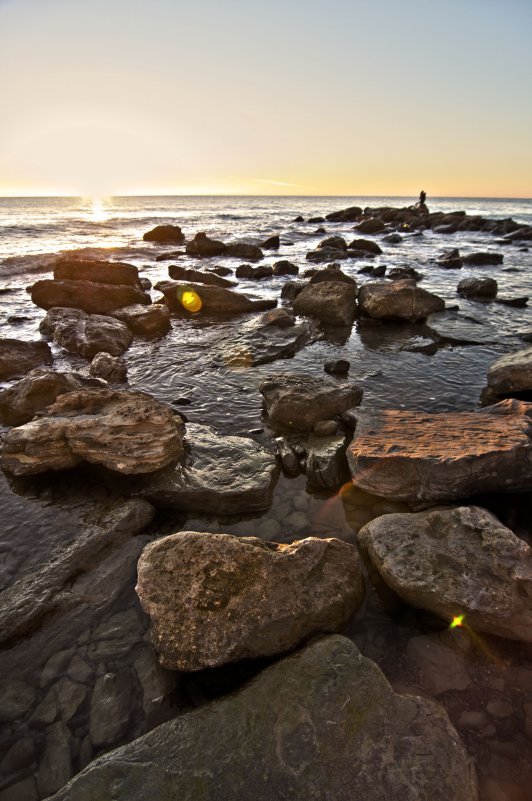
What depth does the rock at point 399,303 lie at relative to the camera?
1230 centimetres

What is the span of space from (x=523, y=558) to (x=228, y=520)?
306cm

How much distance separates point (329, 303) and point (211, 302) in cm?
443

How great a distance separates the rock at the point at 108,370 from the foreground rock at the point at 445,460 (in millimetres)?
5801

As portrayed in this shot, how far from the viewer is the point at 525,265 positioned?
23016 millimetres

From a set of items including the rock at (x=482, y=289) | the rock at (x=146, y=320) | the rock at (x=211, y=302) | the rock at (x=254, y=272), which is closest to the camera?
the rock at (x=146, y=320)

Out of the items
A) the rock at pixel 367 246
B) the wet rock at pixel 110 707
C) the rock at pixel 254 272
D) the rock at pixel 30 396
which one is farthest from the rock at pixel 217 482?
the rock at pixel 367 246

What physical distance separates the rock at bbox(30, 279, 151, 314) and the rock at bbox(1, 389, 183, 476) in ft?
29.7

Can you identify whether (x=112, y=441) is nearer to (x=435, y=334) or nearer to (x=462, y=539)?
(x=462, y=539)

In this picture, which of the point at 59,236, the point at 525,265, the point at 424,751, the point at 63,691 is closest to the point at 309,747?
the point at 424,751

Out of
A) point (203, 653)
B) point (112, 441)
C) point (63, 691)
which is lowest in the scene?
point (63, 691)

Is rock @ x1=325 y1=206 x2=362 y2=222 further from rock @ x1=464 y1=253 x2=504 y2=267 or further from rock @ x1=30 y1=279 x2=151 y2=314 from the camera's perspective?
A: rock @ x1=30 y1=279 x2=151 y2=314

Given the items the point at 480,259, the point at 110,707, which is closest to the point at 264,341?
the point at 110,707

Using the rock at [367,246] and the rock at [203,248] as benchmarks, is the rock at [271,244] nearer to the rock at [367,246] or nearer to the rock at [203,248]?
the rock at [203,248]

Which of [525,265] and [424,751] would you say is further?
[525,265]
